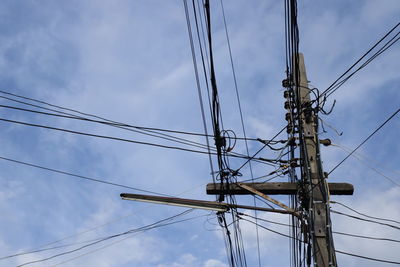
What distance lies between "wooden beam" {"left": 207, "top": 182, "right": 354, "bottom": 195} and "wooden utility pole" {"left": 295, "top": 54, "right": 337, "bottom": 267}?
1.33ft

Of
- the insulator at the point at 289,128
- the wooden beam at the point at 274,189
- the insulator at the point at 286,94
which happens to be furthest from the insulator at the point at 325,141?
the insulator at the point at 286,94

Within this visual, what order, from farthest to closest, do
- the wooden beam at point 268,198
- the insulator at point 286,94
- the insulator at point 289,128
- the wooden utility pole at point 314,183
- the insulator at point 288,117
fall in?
1. the insulator at point 286,94
2. the insulator at point 288,117
3. the insulator at point 289,128
4. the wooden beam at point 268,198
5. the wooden utility pole at point 314,183

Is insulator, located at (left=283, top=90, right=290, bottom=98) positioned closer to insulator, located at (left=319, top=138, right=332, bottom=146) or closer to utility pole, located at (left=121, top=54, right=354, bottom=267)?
utility pole, located at (left=121, top=54, right=354, bottom=267)

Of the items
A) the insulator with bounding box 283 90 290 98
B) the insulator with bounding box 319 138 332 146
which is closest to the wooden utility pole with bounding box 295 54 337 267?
the insulator with bounding box 319 138 332 146

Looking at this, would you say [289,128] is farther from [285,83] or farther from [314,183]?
[314,183]

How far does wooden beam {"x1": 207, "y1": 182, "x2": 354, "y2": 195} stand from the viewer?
7260mm

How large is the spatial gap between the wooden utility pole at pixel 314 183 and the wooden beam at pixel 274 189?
1.33ft

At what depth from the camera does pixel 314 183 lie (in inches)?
268

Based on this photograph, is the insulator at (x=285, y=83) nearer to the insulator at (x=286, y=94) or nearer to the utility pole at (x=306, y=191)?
the insulator at (x=286, y=94)

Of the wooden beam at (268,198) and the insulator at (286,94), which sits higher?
the insulator at (286,94)

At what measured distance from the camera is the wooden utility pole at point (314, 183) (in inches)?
244

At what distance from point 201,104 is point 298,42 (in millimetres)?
1841

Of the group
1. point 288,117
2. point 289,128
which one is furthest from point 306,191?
point 288,117

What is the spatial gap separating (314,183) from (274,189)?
899mm
